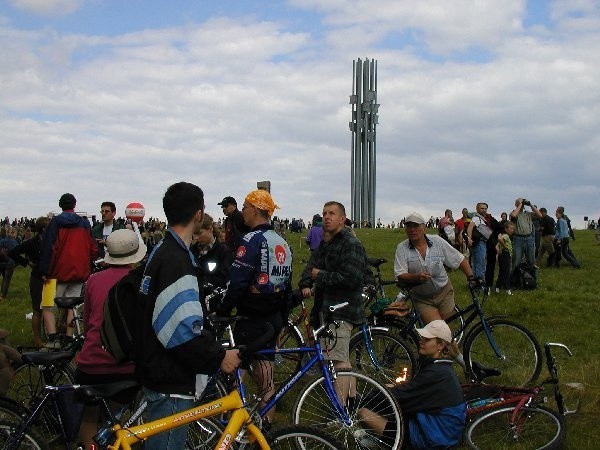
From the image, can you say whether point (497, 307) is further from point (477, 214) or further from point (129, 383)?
point (129, 383)

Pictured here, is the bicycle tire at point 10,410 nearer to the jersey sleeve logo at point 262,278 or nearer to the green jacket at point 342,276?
the jersey sleeve logo at point 262,278

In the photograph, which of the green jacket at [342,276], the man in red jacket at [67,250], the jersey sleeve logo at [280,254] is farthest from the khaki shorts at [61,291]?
the jersey sleeve logo at [280,254]

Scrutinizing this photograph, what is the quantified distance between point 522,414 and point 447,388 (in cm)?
73

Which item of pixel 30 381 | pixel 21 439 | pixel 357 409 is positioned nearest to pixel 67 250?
pixel 30 381

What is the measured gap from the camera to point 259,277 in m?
5.71

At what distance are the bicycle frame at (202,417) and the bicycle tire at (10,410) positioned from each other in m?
1.47

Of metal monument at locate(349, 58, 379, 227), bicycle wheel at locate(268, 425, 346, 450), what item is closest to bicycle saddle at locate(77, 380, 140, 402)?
bicycle wheel at locate(268, 425, 346, 450)

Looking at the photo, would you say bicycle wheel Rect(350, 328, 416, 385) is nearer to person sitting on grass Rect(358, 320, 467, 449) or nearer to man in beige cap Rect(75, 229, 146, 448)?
person sitting on grass Rect(358, 320, 467, 449)

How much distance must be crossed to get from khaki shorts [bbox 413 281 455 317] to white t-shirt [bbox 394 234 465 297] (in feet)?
0.28

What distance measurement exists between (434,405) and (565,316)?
7838 mm

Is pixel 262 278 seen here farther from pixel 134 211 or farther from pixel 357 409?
pixel 134 211

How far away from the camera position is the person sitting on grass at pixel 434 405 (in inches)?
226

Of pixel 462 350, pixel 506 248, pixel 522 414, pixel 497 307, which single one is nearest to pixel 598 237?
pixel 506 248

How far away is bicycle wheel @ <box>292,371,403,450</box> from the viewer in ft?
17.5
